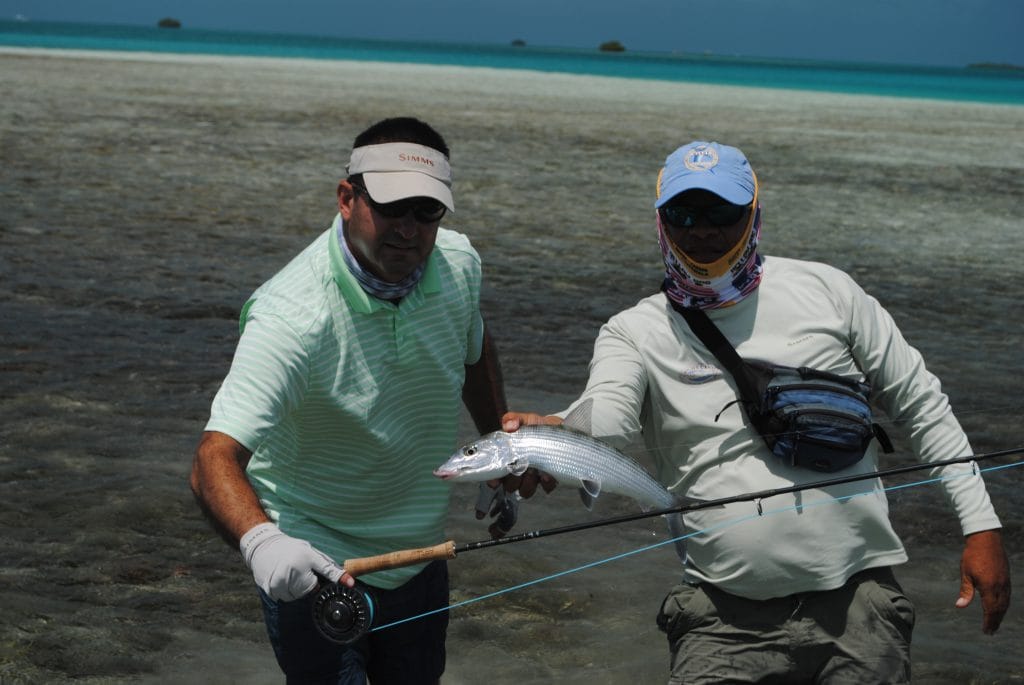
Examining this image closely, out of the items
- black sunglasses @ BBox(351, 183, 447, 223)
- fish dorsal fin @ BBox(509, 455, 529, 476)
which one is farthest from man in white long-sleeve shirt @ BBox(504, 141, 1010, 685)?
black sunglasses @ BBox(351, 183, 447, 223)

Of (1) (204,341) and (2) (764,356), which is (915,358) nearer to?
(2) (764,356)

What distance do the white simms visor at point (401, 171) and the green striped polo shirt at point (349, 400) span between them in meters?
0.21

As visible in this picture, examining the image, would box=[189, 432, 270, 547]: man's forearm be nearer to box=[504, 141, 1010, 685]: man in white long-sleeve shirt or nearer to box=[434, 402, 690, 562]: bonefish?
box=[434, 402, 690, 562]: bonefish

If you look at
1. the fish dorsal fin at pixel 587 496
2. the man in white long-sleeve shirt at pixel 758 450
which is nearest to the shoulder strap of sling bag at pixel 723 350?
the man in white long-sleeve shirt at pixel 758 450

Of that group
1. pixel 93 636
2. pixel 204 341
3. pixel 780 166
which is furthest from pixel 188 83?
pixel 93 636

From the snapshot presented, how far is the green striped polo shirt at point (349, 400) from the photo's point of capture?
3604 millimetres

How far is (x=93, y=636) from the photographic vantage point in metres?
5.91

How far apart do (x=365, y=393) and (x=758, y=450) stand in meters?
1.16

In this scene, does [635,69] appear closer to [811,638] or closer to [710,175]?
[710,175]

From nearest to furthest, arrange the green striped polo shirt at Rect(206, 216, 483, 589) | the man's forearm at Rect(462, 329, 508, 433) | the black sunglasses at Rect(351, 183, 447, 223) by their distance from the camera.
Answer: the green striped polo shirt at Rect(206, 216, 483, 589) → the black sunglasses at Rect(351, 183, 447, 223) → the man's forearm at Rect(462, 329, 508, 433)

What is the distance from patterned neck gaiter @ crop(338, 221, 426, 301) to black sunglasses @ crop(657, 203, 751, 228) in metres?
0.83

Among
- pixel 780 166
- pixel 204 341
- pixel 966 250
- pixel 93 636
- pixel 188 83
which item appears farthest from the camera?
pixel 188 83

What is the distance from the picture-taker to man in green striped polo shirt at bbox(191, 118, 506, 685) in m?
3.64

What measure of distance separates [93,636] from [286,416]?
2745 mm
